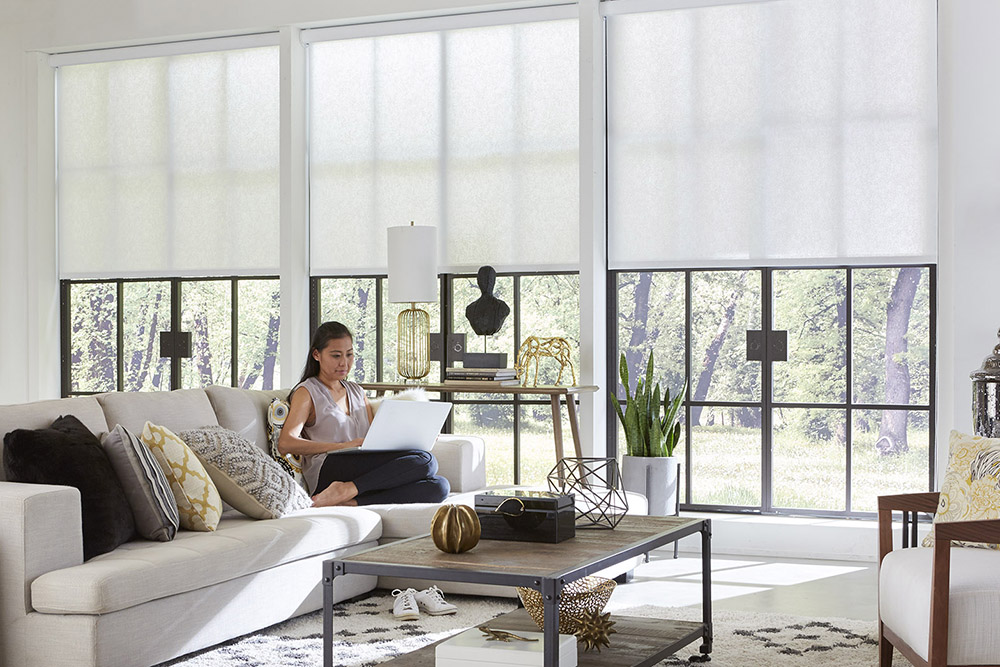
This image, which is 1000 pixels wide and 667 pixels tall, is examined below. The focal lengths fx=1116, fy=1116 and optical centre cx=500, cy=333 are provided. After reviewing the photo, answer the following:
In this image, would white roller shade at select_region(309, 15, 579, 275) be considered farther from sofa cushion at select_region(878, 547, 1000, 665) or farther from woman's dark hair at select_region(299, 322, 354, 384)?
sofa cushion at select_region(878, 547, 1000, 665)

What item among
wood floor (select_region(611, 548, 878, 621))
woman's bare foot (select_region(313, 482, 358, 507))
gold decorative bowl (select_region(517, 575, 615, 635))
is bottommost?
wood floor (select_region(611, 548, 878, 621))

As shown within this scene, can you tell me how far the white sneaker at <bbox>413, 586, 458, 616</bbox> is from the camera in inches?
171

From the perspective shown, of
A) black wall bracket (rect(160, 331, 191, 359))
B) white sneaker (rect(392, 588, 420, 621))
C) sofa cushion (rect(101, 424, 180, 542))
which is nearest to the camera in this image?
sofa cushion (rect(101, 424, 180, 542))

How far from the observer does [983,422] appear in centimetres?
470

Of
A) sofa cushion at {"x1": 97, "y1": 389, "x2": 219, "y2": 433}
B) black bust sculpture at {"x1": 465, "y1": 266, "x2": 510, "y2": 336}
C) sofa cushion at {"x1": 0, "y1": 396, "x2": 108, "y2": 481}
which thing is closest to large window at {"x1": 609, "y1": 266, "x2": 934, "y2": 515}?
black bust sculpture at {"x1": 465, "y1": 266, "x2": 510, "y2": 336}

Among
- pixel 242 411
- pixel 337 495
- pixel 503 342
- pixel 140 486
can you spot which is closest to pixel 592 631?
pixel 140 486

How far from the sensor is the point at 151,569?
137 inches

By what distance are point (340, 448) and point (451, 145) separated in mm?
2294

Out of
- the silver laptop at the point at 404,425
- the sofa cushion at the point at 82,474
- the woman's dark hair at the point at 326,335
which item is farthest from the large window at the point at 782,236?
the sofa cushion at the point at 82,474

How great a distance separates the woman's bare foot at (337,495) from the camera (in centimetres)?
477

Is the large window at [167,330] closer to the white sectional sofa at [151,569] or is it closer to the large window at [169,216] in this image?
the large window at [169,216]

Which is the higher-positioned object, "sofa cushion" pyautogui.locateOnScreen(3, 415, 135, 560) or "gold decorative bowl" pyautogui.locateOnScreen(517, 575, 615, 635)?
"sofa cushion" pyautogui.locateOnScreen(3, 415, 135, 560)

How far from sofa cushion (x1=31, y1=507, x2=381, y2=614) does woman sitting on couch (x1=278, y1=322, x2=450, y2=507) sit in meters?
0.19

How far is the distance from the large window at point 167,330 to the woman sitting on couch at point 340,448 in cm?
185
